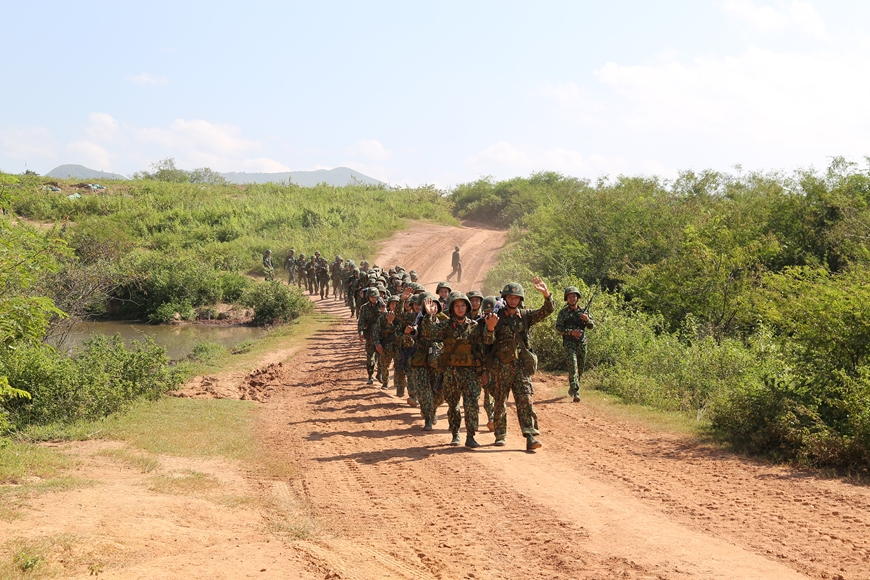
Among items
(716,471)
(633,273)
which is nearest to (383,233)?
(633,273)

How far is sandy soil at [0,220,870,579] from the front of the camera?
19.7 ft

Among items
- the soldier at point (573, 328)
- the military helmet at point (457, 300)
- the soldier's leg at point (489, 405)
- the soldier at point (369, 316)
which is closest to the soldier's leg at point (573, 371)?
the soldier at point (573, 328)

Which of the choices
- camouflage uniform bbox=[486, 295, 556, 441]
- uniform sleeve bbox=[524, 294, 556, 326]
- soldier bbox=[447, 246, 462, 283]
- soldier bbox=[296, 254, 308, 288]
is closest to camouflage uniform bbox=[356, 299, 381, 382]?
camouflage uniform bbox=[486, 295, 556, 441]

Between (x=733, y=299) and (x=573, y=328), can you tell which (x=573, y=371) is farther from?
(x=733, y=299)

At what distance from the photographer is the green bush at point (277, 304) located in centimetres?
2847

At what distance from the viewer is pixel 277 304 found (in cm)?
2855

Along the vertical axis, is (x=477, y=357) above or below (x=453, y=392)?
above

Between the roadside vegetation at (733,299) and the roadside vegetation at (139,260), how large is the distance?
8.64 m

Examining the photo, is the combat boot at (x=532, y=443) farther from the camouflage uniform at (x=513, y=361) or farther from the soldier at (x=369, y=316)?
the soldier at (x=369, y=316)

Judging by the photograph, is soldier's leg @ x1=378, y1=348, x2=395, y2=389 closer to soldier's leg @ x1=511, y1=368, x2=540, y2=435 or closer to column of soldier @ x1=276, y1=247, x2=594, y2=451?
column of soldier @ x1=276, y1=247, x2=594, y2=451

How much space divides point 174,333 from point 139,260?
20.6 feet

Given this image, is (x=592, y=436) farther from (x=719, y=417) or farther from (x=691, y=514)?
(x=691, y=514)

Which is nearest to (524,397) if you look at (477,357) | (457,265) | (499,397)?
(499,397)

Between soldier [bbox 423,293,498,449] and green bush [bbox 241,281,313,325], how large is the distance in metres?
18.9
